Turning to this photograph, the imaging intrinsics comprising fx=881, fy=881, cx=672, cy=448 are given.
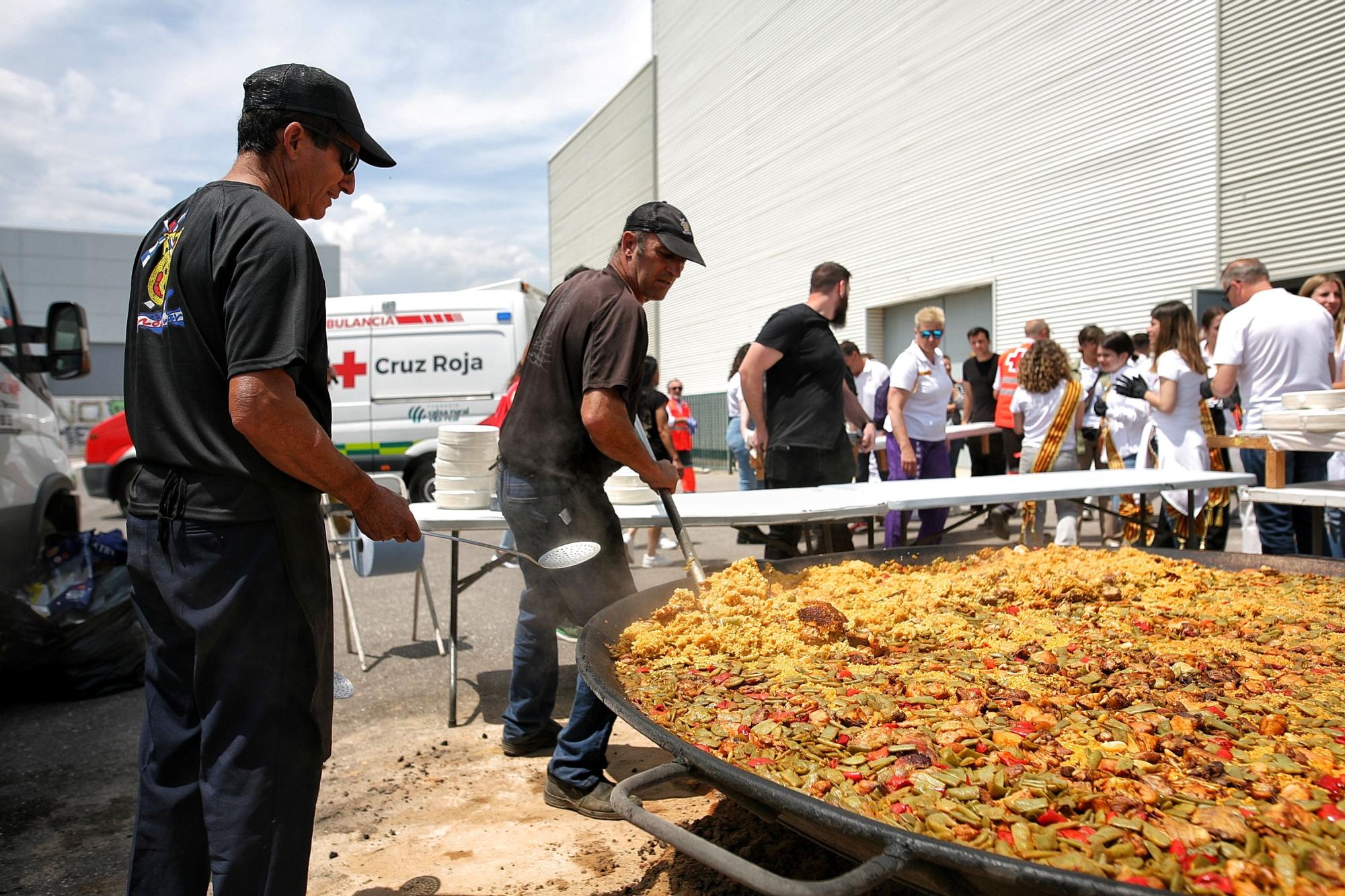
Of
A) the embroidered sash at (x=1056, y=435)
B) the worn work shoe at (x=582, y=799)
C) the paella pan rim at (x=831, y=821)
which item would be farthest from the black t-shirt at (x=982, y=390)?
the paella pan rim at (x=831, y=821)

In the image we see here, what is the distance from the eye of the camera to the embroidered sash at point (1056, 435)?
22.2 feet

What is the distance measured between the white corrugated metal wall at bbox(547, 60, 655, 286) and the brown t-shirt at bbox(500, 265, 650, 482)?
24.2 m

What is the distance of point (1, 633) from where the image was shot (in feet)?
13.7

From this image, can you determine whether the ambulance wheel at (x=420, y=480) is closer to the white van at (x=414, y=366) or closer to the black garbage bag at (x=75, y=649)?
the white van at (x=414, y=366)

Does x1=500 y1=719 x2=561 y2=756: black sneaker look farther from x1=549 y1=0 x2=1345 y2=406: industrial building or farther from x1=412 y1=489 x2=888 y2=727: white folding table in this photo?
x1=549 y1=0 x2=1345 y2=406: industrial building

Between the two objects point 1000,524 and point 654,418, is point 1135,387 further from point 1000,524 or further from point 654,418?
point 654,418

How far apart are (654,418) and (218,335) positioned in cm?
574

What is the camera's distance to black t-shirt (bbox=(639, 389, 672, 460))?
24.4 ft

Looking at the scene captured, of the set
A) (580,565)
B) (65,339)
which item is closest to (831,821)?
(580,565)

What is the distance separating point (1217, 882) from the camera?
1.27 meters

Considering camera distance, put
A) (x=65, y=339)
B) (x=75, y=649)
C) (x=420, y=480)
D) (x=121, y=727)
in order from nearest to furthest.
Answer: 1. (x=121, y=727)
2. (x=75, y=649)
3. (x=65, y=339)
4. (x=420, y=480)

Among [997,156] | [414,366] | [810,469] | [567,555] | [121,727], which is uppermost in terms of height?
[997,156]

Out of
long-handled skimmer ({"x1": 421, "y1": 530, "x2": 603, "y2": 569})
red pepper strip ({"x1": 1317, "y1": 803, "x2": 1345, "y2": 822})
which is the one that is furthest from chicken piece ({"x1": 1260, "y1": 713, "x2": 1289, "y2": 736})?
long-handled skimmer ({"x1": 421, "y1": 530, "x2": 603, "y2": 569})

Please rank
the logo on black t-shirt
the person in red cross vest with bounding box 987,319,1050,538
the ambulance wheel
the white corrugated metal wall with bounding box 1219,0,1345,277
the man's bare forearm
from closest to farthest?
the man's bare forearm, the logo on black t-shirt, the person in red cross vest with bounding box 987,319,1050,538, the ambulance wheel, the white corrugated metal wall with bounding box 1219,0,1345,277
